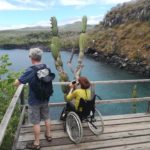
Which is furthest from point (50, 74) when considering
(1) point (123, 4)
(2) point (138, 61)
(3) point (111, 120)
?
(1) point (123, 4)

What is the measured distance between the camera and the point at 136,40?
66.0m

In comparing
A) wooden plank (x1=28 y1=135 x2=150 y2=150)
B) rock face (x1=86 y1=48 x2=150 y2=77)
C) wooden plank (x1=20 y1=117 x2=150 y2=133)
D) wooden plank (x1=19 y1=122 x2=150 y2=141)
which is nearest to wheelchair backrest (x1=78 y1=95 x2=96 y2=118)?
wooden plank (x1=28 y1=135 x2=150 y2=150)

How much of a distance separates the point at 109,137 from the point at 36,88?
199 centimetres

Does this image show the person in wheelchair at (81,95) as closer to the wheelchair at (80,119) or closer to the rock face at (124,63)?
the wheelchair at (80,119)

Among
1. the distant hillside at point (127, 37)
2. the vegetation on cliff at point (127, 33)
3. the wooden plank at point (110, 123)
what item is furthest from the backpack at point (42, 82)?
the vegetation on cliff at point (127, 33)

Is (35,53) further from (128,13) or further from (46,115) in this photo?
(128,13)

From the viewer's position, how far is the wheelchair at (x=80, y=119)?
7225 millimetres

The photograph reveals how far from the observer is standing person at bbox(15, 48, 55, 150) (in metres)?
6.44

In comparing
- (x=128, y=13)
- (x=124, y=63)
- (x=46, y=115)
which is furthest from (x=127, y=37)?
(x=46, y=115)

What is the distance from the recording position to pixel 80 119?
297 inches

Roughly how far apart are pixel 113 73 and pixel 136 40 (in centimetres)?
1448

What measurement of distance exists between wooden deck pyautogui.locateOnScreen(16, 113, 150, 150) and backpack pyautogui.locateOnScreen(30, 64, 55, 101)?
1063 millimetres

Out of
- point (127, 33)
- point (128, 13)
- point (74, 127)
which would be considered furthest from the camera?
point (128, 13)

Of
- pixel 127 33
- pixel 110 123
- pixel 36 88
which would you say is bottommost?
pixel 127 33
